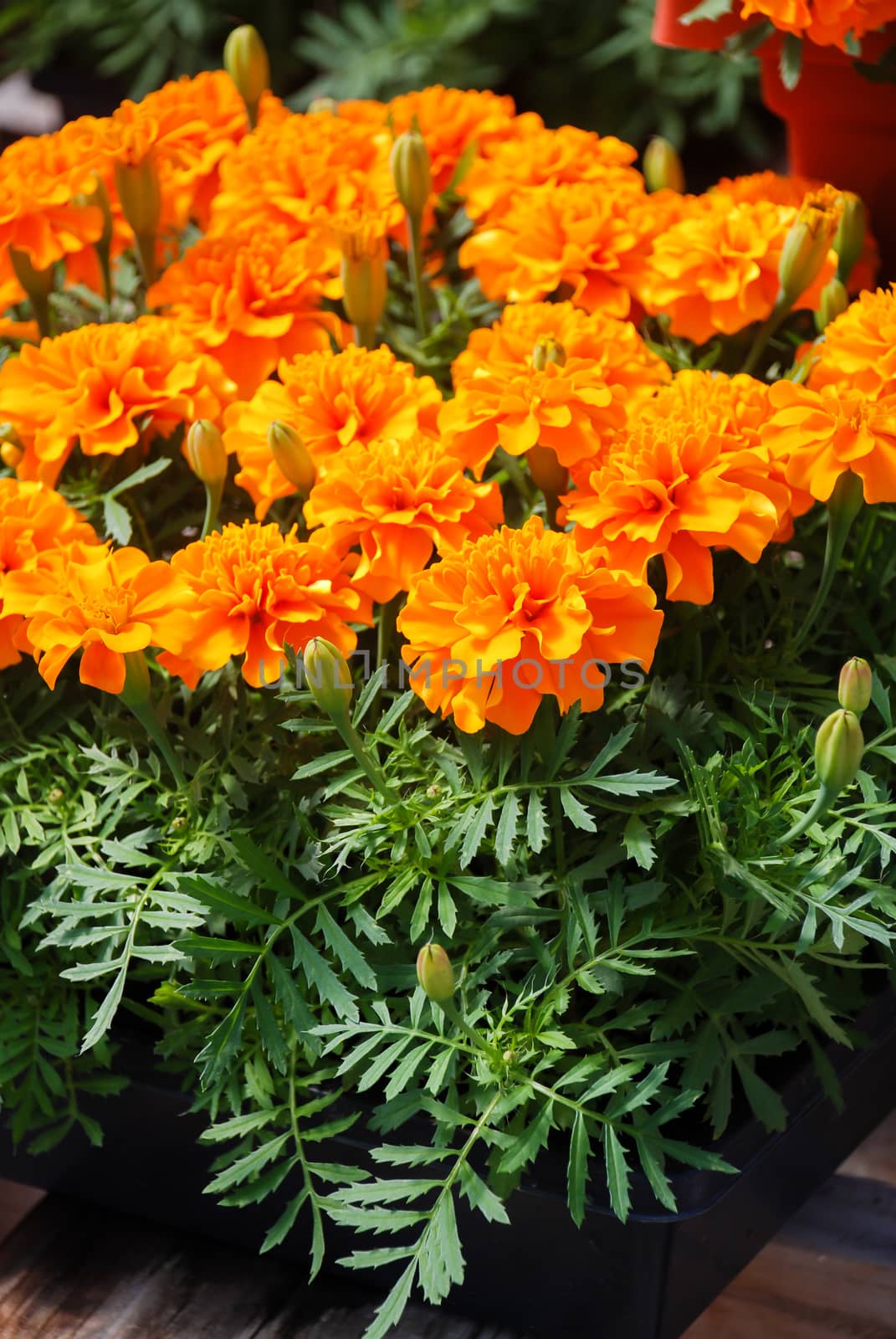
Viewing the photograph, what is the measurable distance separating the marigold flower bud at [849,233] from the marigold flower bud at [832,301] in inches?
2.1

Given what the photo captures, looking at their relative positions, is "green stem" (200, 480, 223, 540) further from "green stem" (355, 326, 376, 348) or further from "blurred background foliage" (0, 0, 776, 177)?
"blurred background foliage" (0, 0, 776, 177)

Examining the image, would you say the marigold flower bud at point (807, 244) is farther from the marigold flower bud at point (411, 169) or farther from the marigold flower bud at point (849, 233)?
the marigold flower bud at point (411, 169)

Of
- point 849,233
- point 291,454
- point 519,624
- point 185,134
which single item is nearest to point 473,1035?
point 519,624

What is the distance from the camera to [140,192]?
88 cm

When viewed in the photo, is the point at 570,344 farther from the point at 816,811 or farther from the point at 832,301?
the point at 816,811

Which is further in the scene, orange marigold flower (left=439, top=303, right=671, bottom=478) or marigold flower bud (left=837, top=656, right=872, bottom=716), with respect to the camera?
orange marigold flower (left=439, top=303, right=671, bottom=478)

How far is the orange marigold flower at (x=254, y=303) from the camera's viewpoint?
0.83 m

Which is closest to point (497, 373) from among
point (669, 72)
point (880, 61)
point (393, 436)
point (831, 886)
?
point (393, 436)

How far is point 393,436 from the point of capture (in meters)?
0.72

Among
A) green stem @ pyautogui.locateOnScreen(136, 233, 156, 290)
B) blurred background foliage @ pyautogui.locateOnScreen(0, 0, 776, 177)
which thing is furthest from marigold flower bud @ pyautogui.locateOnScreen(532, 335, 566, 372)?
blurred background foliage @ pyautogui.locateOnScreen(0, 0, 776, 177)

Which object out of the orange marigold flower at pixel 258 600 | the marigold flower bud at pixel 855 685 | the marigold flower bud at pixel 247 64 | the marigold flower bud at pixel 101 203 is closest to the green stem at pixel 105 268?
the marigold flower bud at pixel 101 203

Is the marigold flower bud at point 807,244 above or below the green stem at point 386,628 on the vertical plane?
above

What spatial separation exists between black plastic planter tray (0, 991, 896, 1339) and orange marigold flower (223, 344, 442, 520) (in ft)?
0.98

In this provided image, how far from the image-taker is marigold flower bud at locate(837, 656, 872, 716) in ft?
1.92
